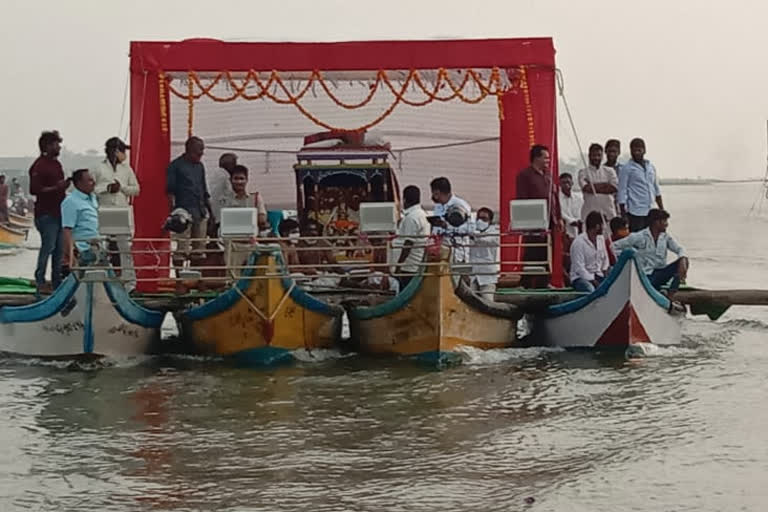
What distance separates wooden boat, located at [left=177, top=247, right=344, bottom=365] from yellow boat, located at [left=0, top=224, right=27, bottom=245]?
66.4ft

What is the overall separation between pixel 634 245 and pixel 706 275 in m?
11.4

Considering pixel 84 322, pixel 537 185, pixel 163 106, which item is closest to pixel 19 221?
pixel 163 106

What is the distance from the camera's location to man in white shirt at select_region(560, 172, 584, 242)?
14.6 m

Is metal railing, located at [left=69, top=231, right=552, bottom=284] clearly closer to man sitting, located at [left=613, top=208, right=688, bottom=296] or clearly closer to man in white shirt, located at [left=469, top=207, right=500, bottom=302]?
man in white shirt, located at [left=469, top=207, right=500, bottom=302]

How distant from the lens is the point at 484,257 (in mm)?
13406

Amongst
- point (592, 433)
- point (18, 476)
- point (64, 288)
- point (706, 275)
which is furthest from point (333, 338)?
point (706, 275)

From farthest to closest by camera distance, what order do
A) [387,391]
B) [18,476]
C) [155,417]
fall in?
[387,391] < [155,417] < [18,476]

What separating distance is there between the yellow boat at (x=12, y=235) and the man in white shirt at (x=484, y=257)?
20081mm

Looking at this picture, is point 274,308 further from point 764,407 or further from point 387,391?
point 764,407

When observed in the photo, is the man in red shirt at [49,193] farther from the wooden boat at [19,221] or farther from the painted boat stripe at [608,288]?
the wooden boat at [19,221]

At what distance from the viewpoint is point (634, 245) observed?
44.7 feet

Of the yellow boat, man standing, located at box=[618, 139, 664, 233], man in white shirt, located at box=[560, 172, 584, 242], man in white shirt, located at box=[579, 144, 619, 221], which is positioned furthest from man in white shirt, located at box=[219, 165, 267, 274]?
the yellow boat

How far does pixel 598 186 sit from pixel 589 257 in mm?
1785

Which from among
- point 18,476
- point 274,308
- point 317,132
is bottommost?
point 18,476
